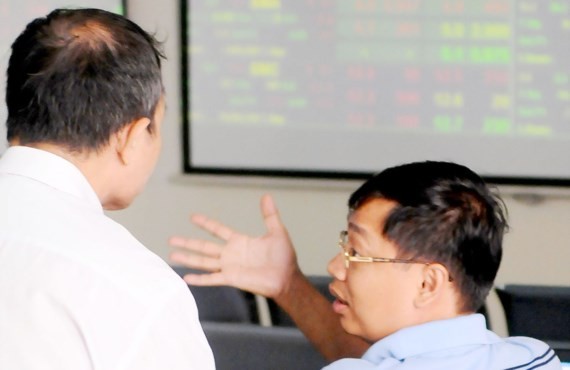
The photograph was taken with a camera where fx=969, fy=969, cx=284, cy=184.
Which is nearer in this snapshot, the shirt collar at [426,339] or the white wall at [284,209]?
the shirt collar at [426,339]

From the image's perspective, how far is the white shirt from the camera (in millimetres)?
1185

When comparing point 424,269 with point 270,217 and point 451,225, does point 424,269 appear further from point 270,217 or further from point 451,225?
point 270,217

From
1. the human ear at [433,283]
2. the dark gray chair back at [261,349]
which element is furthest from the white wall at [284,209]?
the human ear at [433,283]

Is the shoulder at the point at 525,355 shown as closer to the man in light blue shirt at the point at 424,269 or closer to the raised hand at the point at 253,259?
the man in light blue shirt at the point at 424,269

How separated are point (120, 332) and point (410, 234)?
64 centimetres

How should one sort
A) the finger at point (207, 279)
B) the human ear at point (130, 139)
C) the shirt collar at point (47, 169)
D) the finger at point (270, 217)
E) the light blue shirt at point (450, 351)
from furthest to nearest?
the finger at point (270, 217)
the finger at point (207, 279)
the light blue shirt at point (450, 351)
the human ear at point (130, 139)
the shirt collar at point (47, 169)

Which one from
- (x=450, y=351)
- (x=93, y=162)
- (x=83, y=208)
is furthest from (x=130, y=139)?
(x=450, y=351)

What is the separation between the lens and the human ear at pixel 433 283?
1647 millimetres

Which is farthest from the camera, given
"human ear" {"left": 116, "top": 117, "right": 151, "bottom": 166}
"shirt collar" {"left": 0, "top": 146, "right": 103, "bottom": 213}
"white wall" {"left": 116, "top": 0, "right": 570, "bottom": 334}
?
"white wall" {"left": 116, "top": 0, "right": 570, "bottom": 334}

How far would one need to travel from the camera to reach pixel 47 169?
1303 mm

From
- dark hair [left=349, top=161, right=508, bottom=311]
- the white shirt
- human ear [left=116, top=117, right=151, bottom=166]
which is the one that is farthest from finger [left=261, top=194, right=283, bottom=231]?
the white shirt

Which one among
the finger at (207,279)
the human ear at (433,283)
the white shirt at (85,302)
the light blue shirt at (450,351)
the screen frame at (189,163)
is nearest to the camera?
the white shirt at (85,302)

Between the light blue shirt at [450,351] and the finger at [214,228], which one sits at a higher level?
the finger at [214,228]

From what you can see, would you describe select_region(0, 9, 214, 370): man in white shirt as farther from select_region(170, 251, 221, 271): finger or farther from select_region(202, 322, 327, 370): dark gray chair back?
select_region(202, 322, 327, 370): dark gray chair back
